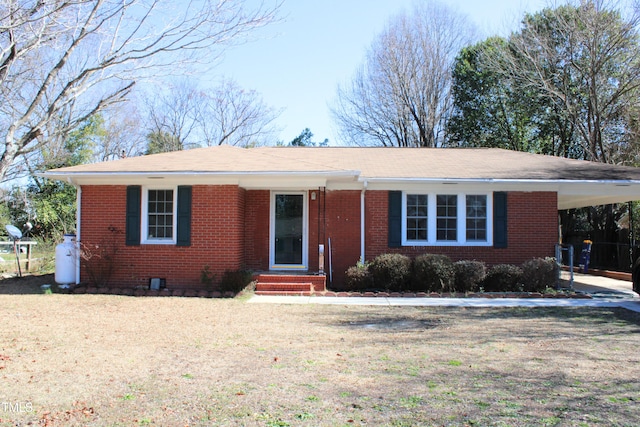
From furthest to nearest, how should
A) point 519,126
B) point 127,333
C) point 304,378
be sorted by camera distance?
point 519,126
point 127,333
point 304,378

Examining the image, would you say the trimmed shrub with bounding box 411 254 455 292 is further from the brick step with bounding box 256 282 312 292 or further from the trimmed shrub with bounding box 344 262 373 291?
the brick step with bounding box 256 282 312 292

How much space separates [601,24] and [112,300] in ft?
62.8

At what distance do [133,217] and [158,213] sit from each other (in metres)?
0.60

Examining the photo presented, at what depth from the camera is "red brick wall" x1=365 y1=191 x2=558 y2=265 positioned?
12820 mm

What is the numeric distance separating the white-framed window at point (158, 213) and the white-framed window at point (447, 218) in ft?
19.8

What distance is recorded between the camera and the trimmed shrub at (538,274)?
38.7 feet

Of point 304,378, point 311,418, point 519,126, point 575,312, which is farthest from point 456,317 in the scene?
point 519,126

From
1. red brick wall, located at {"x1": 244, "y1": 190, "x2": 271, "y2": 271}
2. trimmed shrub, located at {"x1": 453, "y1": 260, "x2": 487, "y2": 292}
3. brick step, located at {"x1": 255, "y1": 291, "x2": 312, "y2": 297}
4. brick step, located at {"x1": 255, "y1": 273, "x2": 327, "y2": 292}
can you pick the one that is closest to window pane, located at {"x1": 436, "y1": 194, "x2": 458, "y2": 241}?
trimmed shrub, located at {"x1": 453, "y1": 260, "x2": 487, "y2": 292}

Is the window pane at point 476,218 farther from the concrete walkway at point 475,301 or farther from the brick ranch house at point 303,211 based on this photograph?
the concrete walkway at point 475,301

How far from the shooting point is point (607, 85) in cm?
2092

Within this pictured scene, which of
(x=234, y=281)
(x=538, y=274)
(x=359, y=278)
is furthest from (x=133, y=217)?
(x=538, y=274)

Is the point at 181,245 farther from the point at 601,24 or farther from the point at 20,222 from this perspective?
the point at 20,222

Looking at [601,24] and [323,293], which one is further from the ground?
[601,24]

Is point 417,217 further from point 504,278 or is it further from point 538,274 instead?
point 538,274
